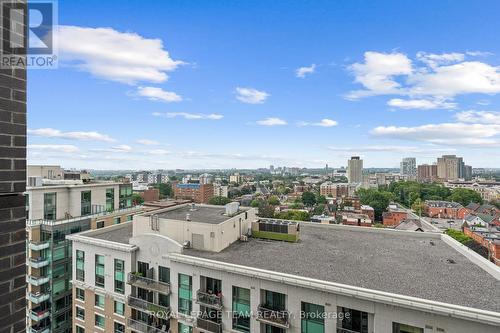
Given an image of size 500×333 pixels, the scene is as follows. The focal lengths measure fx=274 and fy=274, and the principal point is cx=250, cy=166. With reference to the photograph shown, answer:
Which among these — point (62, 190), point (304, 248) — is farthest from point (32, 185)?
point (304, 248)

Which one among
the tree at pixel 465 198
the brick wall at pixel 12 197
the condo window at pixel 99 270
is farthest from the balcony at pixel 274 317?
the tree at pixel 465 198

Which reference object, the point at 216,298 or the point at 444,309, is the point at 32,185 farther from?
the point at 444,309

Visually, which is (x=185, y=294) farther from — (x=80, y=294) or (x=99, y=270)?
(x=80, y=294)

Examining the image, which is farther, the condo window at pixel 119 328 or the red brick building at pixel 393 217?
the red brick building at pixel 393 217

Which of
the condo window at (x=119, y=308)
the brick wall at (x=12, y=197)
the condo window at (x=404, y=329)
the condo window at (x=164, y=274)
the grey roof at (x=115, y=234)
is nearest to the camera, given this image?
the brick wall at (x=12, y=197)

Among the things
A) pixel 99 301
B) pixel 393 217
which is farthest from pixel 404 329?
pixel 393 217

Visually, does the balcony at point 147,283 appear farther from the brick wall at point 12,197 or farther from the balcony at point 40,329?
the balcony at point 40,329

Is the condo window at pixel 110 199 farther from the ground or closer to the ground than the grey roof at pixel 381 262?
farther from the ground

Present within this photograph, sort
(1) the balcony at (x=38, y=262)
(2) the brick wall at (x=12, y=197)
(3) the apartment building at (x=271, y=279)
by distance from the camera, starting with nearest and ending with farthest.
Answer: (2) the brick wall at (x=12, y=197) < (3) the apartment building at (x=271, y=279) < (1) the balcony at (x=38, y=262)
